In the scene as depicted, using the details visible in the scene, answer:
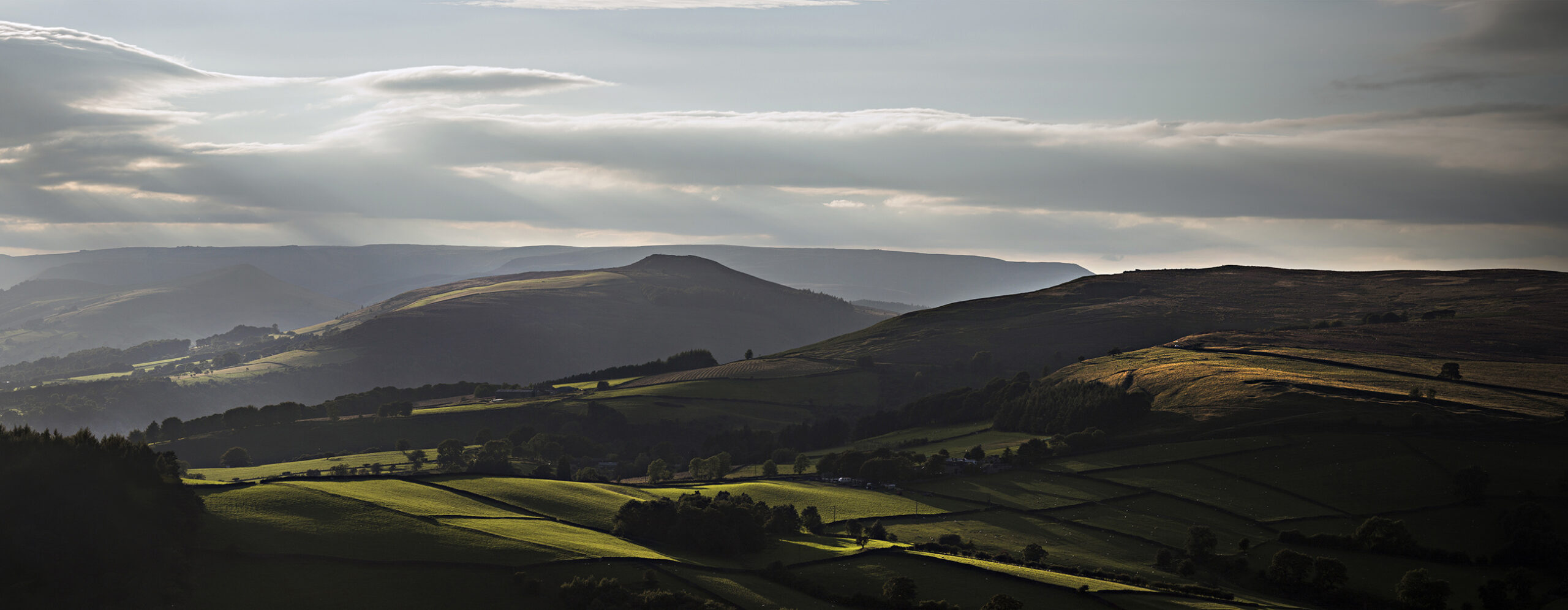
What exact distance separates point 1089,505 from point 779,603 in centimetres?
4905

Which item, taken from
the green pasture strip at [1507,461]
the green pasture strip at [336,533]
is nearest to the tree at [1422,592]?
the green pasture strip at [1507,461]

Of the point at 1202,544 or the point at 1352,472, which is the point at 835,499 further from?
the point at 1352,472

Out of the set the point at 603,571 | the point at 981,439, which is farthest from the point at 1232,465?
the point at 603,571

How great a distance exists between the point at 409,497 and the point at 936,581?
5272 cm

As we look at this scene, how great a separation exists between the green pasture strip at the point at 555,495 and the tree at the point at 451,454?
55169 millimetres

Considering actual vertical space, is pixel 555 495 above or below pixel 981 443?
above

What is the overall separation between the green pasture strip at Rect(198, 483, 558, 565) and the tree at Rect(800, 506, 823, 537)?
107 feet

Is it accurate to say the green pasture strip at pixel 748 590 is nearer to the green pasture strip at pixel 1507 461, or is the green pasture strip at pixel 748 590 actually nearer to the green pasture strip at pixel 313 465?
the green pasture strip at pixel 1507 461

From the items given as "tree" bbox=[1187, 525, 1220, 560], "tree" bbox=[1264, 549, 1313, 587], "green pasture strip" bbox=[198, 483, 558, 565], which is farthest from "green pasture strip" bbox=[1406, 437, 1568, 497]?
"green pasture strip" bbox=[198, 483, 558, 565]

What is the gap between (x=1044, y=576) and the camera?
81875 mm

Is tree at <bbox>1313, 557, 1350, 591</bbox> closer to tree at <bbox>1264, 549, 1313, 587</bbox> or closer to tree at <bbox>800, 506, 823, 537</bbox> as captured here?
tree at <bbox>1264, 549, 1313, 587</bbox>

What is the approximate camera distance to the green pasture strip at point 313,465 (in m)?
160

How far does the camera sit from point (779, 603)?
3017 inches

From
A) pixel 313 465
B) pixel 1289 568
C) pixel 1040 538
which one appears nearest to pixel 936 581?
pixel 1040 538
